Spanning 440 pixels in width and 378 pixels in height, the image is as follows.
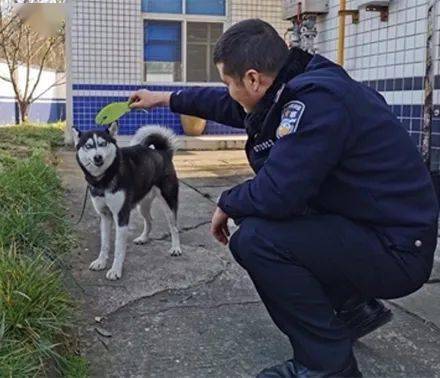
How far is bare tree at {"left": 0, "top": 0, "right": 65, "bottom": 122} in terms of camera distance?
14.0 meters

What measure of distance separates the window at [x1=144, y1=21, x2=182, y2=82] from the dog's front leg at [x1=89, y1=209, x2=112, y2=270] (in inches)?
293

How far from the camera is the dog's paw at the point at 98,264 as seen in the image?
3.66 metres

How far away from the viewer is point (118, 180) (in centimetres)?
368

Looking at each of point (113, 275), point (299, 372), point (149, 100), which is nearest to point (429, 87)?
point (149, 100)

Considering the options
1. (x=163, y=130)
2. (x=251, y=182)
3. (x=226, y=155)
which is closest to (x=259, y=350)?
(x=251, y=182)

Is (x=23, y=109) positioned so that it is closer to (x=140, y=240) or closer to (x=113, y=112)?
(x=140, y=240)

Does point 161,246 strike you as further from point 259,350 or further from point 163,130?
point 259,350

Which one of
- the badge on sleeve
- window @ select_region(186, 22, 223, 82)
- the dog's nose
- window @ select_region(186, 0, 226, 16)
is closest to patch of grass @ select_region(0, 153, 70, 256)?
the dog's nose

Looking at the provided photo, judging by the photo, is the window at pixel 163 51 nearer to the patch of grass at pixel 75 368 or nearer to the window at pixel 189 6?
the window at pixel 189 6

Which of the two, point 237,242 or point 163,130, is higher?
point 163,130

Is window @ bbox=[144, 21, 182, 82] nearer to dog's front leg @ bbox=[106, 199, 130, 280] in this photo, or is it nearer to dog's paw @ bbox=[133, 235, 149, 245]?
dog's paw @ bbox=[133, 235, 149, 245]

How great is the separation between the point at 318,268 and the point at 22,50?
14978 mm

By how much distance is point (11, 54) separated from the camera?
14.2 meters

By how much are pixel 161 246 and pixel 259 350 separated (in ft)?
5.86
